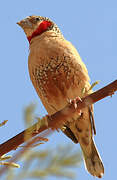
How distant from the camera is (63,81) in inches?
181

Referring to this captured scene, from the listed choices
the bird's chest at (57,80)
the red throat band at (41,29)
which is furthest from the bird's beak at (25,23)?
the bird's chest at (57,80)

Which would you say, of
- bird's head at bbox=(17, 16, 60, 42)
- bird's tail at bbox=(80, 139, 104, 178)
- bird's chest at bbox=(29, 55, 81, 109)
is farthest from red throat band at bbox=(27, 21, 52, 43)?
bird's tail at bbox=(80, 139, 104, 178)

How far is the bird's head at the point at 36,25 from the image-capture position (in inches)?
228

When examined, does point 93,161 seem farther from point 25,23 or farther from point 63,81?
point 25,23

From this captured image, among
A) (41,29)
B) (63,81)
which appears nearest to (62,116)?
(63,81)

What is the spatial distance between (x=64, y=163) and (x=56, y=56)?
140 inches

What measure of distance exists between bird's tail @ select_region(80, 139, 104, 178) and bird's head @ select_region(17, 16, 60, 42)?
2.17 meters

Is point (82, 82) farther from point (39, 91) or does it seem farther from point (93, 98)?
point (93, 98)

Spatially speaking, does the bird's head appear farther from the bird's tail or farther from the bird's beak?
the bird's tail

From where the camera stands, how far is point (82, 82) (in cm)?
465

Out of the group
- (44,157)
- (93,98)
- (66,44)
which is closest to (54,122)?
(93,98)

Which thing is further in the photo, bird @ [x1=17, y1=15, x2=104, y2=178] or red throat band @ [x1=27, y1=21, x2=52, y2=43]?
red throat band @ [x1=27, y1=21, x2=52, y2=43]

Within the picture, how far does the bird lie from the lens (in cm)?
463

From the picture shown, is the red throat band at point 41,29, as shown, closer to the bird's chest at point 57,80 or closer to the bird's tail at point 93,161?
the bird's chest at point 57,80
